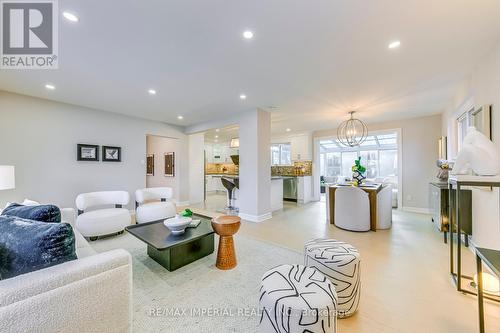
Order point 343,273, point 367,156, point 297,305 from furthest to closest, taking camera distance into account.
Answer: point 367,156
point 343,273
point 297,305

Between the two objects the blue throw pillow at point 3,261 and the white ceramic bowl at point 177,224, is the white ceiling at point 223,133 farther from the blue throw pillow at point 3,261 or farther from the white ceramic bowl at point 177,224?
the blue throw pillow at point 3,261

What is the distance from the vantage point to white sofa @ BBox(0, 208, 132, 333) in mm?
774

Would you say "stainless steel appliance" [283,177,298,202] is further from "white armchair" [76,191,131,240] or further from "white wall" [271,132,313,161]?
"white armchair" [76,191,131,240]

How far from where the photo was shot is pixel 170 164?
6.48 m

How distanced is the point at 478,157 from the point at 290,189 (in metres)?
5.26

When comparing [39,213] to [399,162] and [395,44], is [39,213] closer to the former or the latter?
[395,44]

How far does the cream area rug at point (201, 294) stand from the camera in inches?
58.1

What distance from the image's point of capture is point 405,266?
2.29 metres

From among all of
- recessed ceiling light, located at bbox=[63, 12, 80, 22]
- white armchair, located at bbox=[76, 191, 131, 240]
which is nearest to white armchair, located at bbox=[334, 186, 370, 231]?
white armchair, located at bbox=[76, 191, 131, 240]

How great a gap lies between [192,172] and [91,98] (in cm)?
328

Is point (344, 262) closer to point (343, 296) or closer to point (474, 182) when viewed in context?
point (343, 296)

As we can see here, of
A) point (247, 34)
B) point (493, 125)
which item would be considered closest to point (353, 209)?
point (493, 125)

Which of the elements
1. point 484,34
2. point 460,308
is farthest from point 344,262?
point 484,34

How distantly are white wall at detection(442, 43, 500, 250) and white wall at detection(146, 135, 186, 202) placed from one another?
20.6 feet
